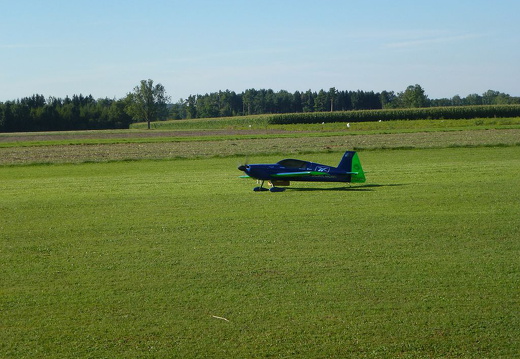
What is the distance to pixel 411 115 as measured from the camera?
365 ft

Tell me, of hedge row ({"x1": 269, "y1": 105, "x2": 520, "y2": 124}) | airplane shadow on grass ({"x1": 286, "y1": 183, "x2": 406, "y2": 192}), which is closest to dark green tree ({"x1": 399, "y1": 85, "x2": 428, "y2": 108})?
hedge row ({"x1": 269, "y1": 105, "x2": 520, "y2": 124})

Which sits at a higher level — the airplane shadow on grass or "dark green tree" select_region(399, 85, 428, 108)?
"dark green tree" select_region(399, 85, 428, 108)

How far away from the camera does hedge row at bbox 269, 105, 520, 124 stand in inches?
4218

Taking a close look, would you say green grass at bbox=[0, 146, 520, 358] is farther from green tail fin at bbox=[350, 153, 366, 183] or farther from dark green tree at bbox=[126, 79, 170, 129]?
dark green tree at bbox=[126, 79, 170, 129]

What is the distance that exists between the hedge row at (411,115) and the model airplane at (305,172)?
94002mm

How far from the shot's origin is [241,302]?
8.06 meters

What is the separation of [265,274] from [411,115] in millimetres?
106057

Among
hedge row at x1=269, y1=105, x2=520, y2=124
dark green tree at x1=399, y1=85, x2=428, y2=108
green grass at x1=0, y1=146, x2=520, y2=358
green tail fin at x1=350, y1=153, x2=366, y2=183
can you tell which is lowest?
green grass at x1=0, y1=146, x2=520, y2=358

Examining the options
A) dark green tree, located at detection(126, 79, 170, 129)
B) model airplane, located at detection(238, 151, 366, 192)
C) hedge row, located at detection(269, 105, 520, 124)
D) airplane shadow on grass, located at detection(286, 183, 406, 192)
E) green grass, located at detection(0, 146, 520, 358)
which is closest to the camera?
green grass, located at detection(0, 146, 520, 358)

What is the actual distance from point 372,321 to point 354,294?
37.1 inches

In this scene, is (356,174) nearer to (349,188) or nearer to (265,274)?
(349,188)

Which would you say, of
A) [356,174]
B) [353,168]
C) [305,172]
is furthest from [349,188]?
[305,172]

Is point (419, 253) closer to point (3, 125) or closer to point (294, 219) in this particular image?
point (294, 219)

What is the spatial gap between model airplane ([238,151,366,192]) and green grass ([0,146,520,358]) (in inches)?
35.7
